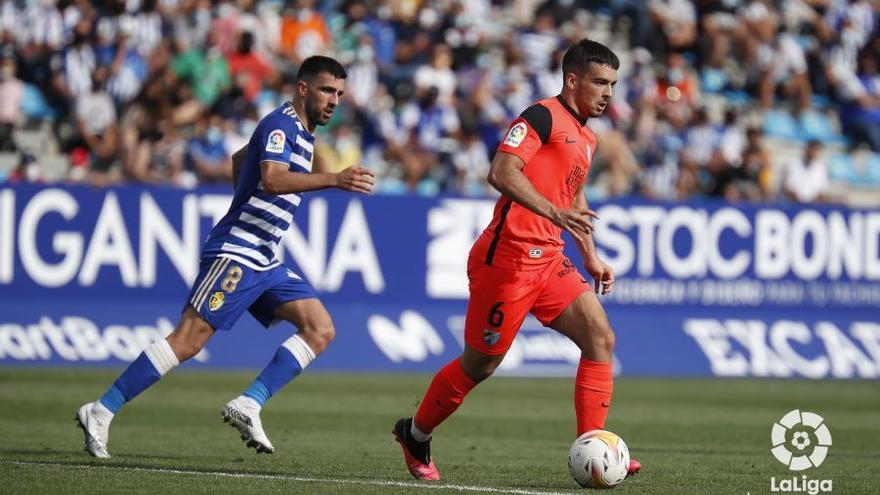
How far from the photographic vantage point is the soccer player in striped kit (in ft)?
29.7

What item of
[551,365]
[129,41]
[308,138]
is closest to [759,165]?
[551,365]

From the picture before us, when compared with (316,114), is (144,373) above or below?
below

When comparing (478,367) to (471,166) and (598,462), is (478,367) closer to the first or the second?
(598,462)

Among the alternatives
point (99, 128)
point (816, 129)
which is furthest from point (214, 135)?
point (816, 129)

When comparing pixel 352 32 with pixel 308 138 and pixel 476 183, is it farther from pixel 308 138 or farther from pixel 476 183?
pixel 308 138

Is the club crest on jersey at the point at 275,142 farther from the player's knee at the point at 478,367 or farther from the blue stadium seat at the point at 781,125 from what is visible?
the blue stadium seat at the point at 781,125

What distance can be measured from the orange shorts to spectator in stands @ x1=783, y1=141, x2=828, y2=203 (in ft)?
48.3

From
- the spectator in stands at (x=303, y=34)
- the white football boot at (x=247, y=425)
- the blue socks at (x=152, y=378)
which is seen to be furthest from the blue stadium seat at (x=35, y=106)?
the white football boot at (x=247, y=425)

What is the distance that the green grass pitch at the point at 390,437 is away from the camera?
819cm

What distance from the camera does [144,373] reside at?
912 cm

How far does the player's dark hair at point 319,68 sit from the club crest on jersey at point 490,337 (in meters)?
2.02

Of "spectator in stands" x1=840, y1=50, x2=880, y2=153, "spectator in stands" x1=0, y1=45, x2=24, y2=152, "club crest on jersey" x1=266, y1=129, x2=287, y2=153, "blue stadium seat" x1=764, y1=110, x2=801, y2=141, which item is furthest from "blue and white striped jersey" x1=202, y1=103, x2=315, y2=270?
"spectator in stands" x1=840, y1=50, x2=880, y2=153

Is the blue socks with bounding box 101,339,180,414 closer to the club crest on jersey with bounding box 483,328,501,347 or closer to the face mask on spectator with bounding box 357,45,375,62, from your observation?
the club crest on jersey with bounding box 483,328,501,347

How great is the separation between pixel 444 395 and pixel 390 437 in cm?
308
